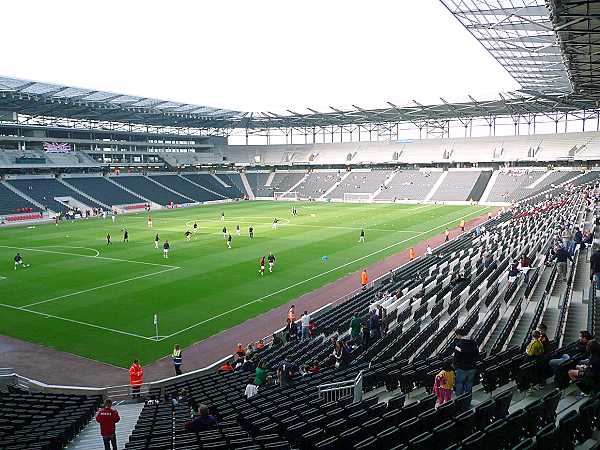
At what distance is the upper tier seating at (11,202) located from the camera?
193 ft

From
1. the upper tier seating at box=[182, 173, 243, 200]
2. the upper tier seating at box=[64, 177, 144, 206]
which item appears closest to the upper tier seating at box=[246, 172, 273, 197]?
the upper tier seating at box=[182, 173, 243, 200]

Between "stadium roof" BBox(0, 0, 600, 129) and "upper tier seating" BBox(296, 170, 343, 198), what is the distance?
30.7 feet

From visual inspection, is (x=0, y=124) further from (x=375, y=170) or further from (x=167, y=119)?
(x=375, y=170)

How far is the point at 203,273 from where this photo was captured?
1192 inches

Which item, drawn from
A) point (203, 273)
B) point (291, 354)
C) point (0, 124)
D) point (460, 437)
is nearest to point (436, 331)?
point (291, 354)

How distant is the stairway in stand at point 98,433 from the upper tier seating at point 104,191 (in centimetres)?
6181

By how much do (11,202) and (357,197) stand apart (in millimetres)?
50266

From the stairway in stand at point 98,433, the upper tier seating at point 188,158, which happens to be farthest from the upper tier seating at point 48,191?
the stairway in stand at point 98,433

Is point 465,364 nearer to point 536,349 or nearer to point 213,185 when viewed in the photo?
point 536,349

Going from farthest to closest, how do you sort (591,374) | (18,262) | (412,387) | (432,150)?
(432,150)
(18,262)
(412,387)
(591,374)

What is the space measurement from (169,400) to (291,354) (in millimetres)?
3724

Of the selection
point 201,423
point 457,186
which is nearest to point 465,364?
point 201,423

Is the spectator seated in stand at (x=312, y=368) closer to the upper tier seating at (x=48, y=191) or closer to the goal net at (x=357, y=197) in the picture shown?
the upper tier seating at (x=48, y=191)

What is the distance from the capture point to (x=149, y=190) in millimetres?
79812
